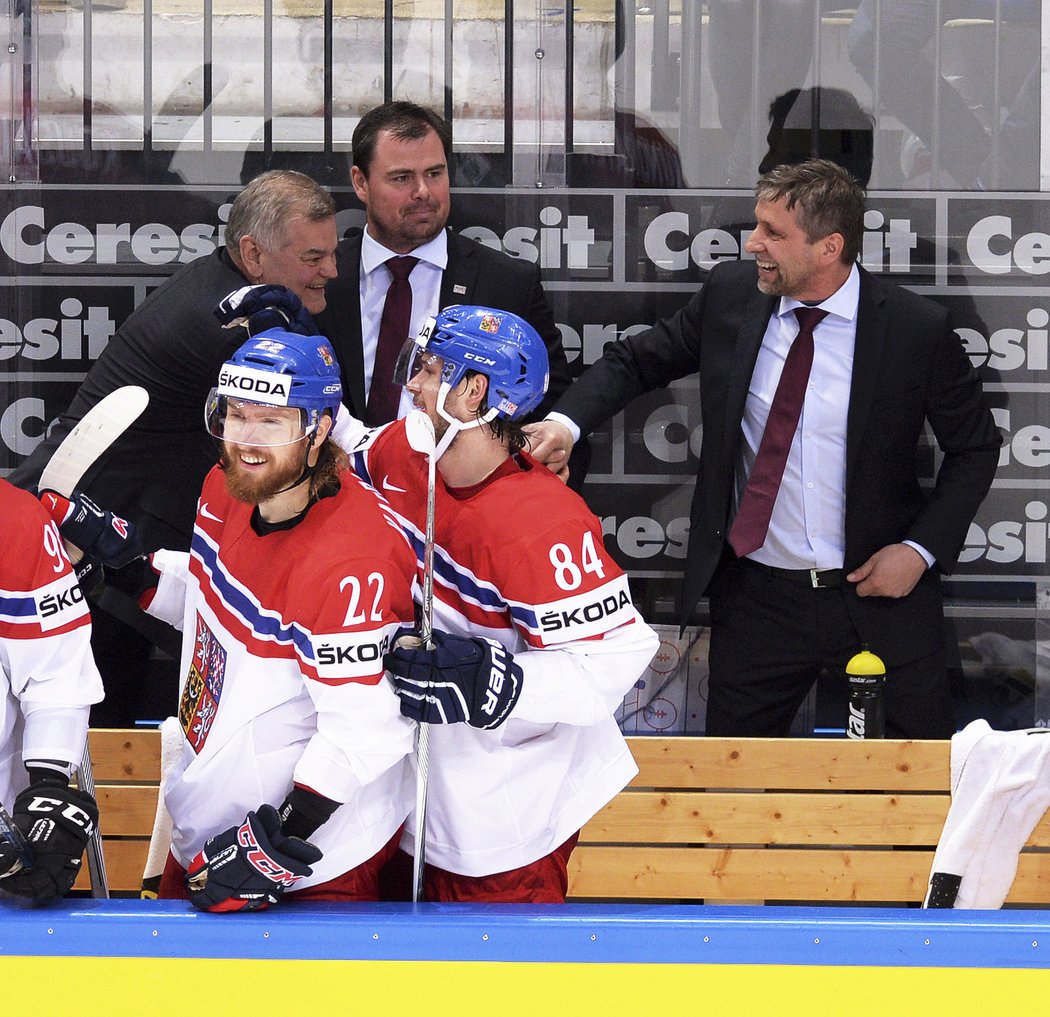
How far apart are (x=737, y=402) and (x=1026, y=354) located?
88 centimetres

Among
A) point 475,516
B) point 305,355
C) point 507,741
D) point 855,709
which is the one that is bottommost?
point 855,709

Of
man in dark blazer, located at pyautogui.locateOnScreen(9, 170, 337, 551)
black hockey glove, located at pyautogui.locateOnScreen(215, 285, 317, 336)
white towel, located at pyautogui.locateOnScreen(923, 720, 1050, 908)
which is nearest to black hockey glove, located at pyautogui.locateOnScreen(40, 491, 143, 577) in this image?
black hockey glove, located at pyautogui.locateOnScreen(215, 285, 317, 336)

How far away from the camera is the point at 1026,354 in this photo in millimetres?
3664

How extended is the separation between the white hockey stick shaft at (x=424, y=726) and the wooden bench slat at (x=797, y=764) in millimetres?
975

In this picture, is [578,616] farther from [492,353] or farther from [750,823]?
[750,823]

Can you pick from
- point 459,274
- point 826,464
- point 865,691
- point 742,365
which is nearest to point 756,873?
point 865,691

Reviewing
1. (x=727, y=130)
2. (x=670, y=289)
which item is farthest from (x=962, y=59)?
(x=670, y=289)

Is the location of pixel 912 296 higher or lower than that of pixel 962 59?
lower

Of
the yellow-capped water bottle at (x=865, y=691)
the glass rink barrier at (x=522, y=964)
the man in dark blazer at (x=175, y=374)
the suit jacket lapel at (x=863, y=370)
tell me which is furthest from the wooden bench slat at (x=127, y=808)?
the suit jacket lapel at (x=863, y=370)

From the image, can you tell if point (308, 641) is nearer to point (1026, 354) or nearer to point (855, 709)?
point (855, 709)

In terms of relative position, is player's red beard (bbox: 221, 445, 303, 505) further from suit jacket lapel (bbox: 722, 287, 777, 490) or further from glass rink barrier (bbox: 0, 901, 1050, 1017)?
suit jacket lapel (bbox: 722, 287, 777, 490)

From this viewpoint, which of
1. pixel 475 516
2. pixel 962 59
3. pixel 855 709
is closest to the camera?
pixel 475 516

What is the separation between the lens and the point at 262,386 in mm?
2012

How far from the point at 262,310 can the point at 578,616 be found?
745 mm
